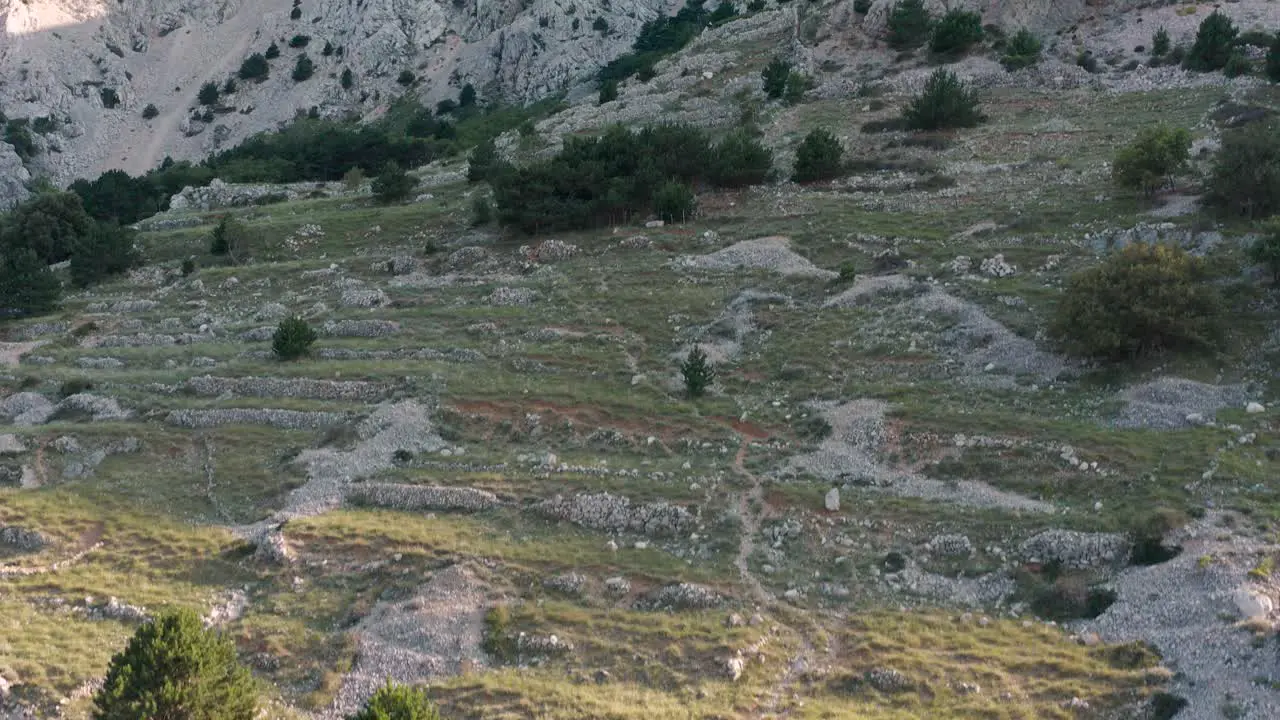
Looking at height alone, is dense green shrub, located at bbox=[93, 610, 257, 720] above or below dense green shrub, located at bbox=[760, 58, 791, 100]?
below

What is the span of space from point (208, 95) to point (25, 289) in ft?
226

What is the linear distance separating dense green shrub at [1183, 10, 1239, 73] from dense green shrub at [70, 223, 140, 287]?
62.7 m

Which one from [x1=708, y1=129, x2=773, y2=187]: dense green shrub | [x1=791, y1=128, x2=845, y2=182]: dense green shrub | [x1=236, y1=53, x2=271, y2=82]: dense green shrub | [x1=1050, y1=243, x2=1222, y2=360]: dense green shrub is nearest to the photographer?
[x1=1050, y1=243, x2=1222, y2=360]: dense green shrub

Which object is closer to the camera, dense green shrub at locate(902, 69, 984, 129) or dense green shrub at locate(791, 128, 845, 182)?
dense green shrub at locate(791, 128, 845, 182)

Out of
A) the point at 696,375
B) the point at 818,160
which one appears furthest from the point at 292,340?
the point at 818,160

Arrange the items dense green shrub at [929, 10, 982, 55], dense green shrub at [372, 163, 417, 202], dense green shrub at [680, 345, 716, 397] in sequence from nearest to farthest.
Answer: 1. dense green shrub at [680, 345, 716, 397]
2. dense green shrub at [372, 163, 417, 202]
3. dense green shrub at [929, 10, 982, 55]

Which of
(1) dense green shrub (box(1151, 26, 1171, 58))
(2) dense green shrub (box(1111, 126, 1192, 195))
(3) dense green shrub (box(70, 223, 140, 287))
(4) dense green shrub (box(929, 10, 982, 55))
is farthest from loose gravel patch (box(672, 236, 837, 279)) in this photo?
(1) dense green shrub (box(1151, 26, 1171, 58))

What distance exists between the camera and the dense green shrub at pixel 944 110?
60.1m

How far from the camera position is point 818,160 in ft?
186

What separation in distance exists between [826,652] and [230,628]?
14.7 m

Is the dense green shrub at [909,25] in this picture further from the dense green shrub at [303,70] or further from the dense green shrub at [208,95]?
the dense green shrub at [208,95]

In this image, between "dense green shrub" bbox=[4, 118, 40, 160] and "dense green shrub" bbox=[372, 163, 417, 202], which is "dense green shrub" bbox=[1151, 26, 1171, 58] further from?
"dense green shrub" bbox=[4, 118, 40, 160]

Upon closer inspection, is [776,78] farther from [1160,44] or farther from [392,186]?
[392,186]

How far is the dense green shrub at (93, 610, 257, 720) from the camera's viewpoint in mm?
19938
